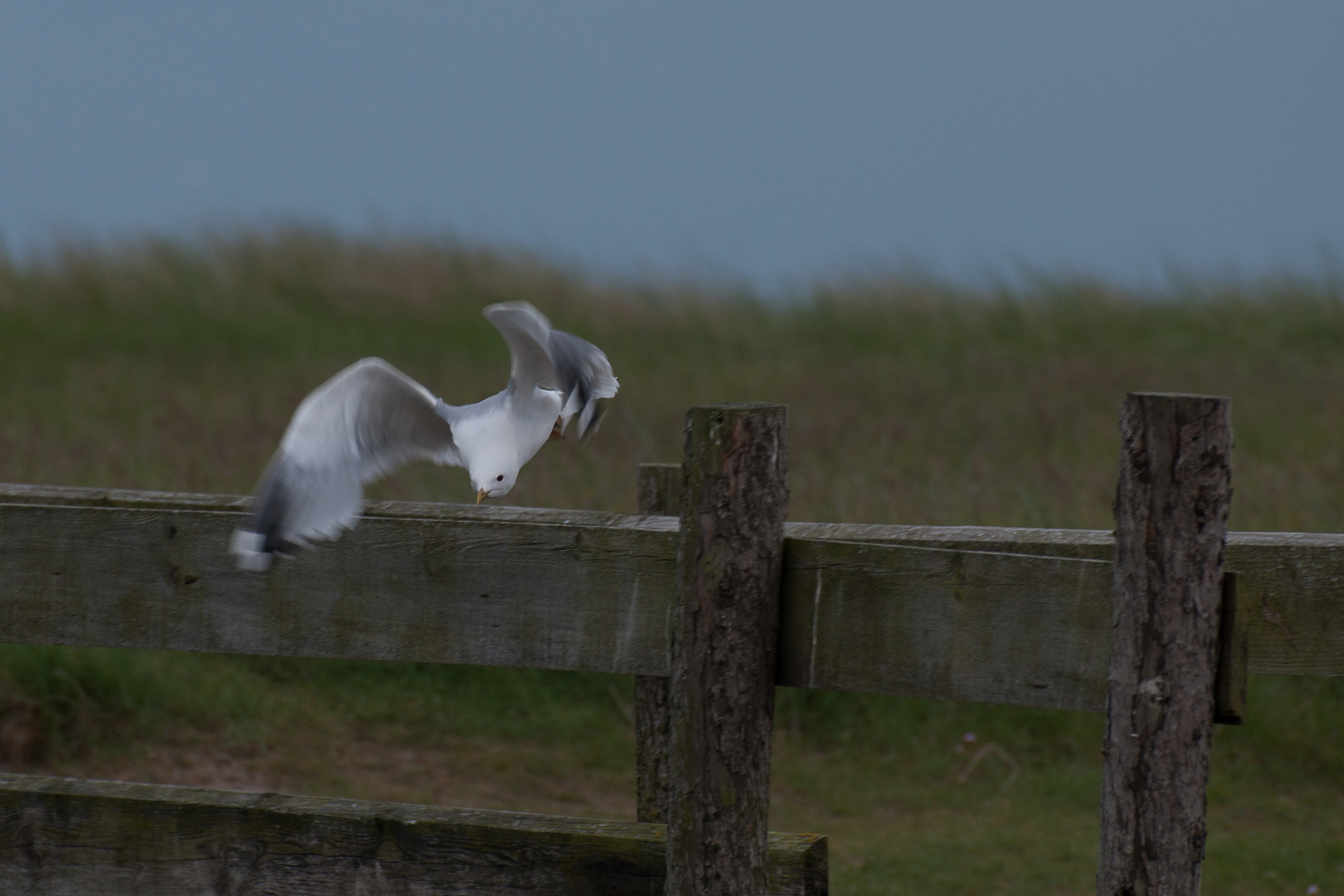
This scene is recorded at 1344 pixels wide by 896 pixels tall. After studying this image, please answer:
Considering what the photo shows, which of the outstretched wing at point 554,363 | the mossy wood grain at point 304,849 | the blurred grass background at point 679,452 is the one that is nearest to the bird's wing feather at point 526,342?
the outstretched wing at point 554,363

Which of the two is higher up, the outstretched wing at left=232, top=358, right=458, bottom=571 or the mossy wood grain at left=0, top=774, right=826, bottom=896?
the outstretched wing at left=232, top=358, right=458, bottom=571

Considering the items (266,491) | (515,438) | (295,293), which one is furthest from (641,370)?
(266,491)

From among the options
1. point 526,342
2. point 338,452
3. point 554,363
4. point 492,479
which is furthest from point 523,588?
point 554,363

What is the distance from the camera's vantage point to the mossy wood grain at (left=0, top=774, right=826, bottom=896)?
260cm

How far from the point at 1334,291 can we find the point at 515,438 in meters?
14.1

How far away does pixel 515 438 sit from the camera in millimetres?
3541

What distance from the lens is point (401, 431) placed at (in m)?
3.65

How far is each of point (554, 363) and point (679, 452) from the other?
17.6 feet

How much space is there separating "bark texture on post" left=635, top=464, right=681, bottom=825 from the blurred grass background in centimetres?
145

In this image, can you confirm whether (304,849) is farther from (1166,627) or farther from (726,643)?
(1166,627)

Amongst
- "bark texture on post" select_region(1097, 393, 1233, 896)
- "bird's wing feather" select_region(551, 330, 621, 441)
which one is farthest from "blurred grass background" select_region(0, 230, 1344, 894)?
"bark texture on post" select_region(1097, 393, 1233, 896)

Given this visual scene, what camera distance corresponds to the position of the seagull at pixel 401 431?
107 inches

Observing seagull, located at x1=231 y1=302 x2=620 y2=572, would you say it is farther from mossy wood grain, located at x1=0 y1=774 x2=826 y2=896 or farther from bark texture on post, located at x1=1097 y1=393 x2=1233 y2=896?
bark texture on post, located at x1=1097 y1=393 x2=1233 y2=896

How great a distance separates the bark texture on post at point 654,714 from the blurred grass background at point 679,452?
145cm
